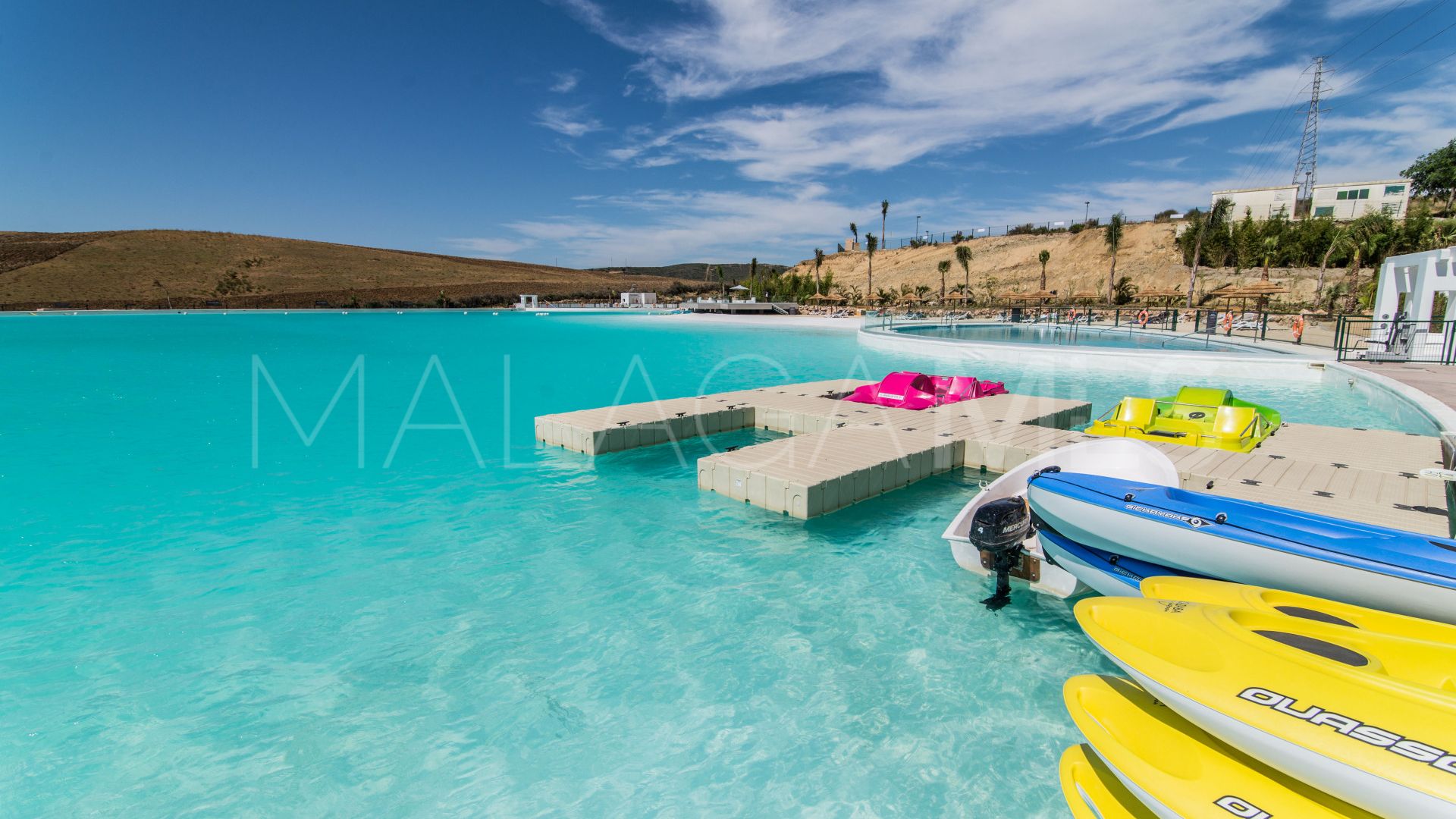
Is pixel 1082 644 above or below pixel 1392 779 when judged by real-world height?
below

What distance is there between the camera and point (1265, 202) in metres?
60.6

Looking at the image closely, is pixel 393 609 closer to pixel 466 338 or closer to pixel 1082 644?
pixel 1082 644

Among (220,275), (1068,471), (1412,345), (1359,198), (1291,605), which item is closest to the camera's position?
(1291,605)

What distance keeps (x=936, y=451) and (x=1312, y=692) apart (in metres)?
7.16

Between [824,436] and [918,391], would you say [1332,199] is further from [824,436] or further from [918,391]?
[824,436]

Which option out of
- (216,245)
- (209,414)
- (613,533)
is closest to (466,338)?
(209,414)

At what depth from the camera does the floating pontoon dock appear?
283 inches

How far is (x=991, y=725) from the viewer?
4.69 m

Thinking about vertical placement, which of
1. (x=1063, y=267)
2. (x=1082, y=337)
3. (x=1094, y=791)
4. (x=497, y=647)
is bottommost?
(x=497, y=647)

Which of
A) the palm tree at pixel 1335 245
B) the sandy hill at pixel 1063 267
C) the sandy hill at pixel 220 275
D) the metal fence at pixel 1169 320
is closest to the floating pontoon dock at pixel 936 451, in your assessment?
the metal fence at pixel 1169 320

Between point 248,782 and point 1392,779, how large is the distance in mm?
6065

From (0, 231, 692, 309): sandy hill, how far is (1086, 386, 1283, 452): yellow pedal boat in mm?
Result: 104591

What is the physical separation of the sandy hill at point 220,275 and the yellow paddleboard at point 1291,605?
10831cm

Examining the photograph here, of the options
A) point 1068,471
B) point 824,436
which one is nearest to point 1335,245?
point 824,436
